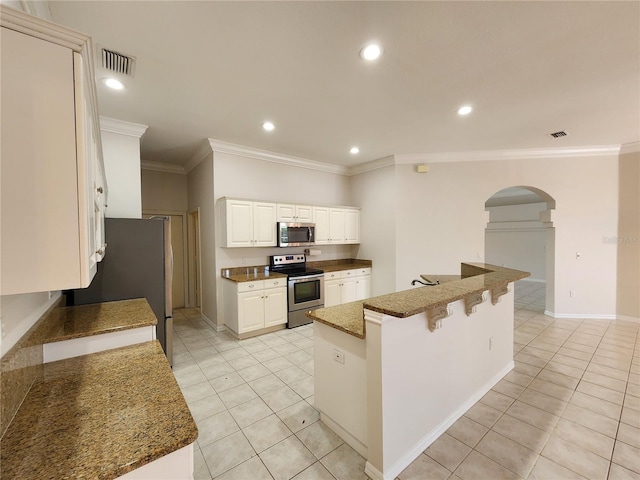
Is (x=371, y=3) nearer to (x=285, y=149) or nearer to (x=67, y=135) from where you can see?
(x=67, y=135)

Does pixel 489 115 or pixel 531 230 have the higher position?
pixel 489 115

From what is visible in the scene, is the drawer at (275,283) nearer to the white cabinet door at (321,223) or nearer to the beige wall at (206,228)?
the beige wall at (206,228)

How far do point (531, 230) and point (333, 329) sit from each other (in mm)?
9725

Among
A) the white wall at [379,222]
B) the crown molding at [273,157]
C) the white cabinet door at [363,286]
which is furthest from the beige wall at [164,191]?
the white cabinet door at [363,286]

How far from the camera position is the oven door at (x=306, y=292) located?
4.36m

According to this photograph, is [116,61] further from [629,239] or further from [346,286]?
[629,239]

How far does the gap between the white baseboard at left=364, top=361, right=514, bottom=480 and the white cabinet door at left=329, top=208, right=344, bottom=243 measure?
11.1 feet

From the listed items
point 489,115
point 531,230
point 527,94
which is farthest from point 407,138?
point 531,230

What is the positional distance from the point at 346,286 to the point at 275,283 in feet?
5.07

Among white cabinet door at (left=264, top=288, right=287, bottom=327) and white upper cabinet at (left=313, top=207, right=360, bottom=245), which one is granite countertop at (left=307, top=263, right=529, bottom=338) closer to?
white cabinet door at (left=264, top=288, right=287, bottom=327)

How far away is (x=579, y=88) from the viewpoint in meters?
2.71

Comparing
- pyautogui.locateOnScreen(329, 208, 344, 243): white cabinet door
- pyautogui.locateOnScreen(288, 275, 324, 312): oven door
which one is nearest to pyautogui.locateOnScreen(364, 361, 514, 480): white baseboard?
pyautogui.locateOnScreen(288, 275, 324, 312): oven door

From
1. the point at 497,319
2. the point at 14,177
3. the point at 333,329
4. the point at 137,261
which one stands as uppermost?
the point at 14,177

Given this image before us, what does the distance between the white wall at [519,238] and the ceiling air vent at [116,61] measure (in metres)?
9.92
